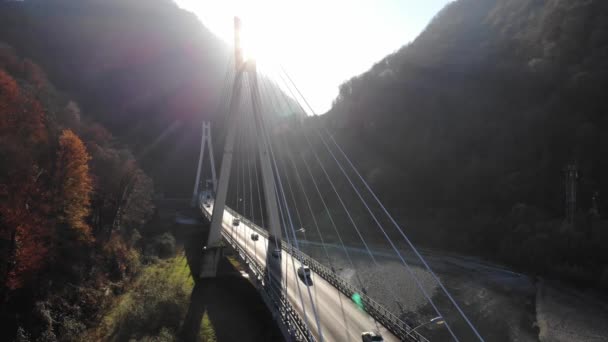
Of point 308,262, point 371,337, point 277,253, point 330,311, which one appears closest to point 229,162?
point 277,253

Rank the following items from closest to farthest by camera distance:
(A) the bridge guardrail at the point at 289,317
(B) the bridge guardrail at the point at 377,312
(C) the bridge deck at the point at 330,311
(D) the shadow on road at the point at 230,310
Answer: (A) the bridge guardrail at the point at 289,317 → (B) the bridge guardrail at the point at 377,312 → (C) the bridge deck at the point at 330,311 → (D) the shadow on road at the point at 230,310

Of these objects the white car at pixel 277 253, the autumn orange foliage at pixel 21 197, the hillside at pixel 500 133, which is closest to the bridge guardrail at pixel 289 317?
the white car at pixel 277 253

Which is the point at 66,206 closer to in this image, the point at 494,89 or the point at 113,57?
the point at 494,89

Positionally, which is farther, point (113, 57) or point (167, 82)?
point (167, 82)

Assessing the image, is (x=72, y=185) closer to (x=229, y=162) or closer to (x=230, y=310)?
(x=229, y=162)

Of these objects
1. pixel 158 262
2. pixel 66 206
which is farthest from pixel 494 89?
pixel 66 206

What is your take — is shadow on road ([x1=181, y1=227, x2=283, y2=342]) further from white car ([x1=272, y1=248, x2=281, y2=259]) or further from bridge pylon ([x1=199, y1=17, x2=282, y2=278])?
white car ([x1=272, y1=248, x2=281, y2=259])

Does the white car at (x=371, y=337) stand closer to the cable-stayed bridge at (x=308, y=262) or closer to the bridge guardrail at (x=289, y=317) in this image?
the cable-stayed bridge at (x=308, y=262)
